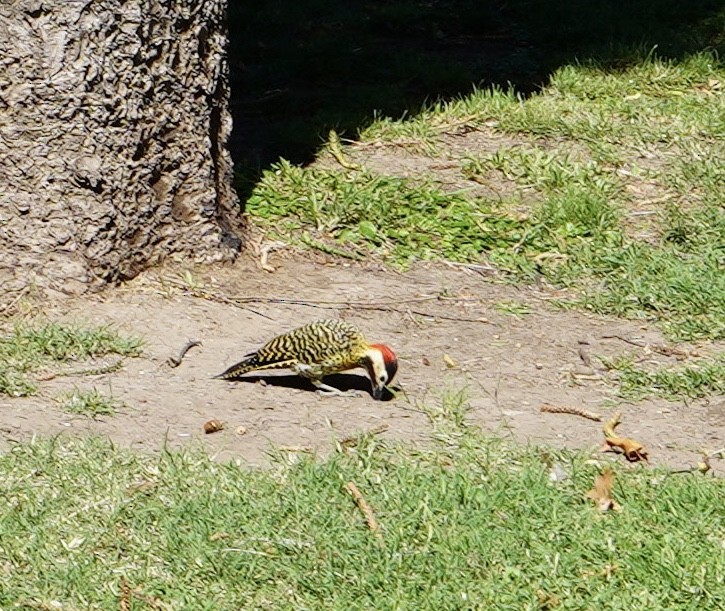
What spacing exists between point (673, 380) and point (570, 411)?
528 millimetres

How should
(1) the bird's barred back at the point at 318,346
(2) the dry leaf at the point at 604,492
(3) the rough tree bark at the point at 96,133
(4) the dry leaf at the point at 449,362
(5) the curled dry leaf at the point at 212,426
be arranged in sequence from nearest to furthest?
(2) the dry leaf at the point at 604,492 < (5) the curled dry leaf at the point at 212,426 < (1) the bird's barred back at the point at 318,346 < (4) the dry leaf at the point at 449,362 < (3) the rough tree bark at the point at 96,133

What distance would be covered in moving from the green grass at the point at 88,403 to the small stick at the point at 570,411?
5.38 feet

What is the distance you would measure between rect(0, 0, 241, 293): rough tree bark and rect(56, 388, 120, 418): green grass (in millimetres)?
869

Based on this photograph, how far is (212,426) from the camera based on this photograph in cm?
507

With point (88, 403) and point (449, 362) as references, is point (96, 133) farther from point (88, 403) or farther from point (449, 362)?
point (449, 362)

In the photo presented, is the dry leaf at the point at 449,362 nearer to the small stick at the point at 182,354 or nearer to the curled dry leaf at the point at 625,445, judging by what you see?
the curled dry leaf at the point at 625,445

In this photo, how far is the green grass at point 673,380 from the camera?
5.55m

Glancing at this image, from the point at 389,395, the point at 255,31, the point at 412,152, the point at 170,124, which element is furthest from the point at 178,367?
the point at 255,31

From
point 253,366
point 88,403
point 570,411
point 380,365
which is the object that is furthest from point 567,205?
point 88,403

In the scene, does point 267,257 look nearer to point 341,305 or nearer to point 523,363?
point 341,305

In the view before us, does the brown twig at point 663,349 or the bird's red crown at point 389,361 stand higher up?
the bird's red crown at point 389,361

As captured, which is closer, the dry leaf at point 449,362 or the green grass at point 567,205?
the dry leaf at point 449,362

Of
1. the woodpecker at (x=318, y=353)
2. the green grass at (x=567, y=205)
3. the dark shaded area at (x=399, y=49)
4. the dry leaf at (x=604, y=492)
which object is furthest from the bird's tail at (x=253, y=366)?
the dark shaded area at (x=399, y=49)

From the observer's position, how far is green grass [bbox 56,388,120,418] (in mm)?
5168
